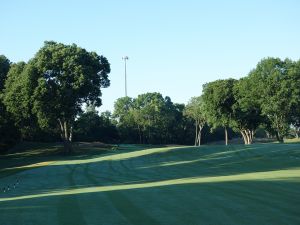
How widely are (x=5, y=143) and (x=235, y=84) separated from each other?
150 feet

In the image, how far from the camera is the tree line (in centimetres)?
6475

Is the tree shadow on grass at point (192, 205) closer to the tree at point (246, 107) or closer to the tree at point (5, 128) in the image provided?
the tree at point (5, 128)

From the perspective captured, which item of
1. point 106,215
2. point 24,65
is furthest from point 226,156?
point 24,65

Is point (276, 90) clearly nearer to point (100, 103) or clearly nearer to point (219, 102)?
point (219, 102)

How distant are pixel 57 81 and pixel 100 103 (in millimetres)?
7922

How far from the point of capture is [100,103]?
70.0 meters

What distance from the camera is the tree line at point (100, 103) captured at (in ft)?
212

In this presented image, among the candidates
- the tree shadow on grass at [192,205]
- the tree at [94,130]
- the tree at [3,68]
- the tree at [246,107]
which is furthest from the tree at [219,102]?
the tree shadow on grass at [192,205]

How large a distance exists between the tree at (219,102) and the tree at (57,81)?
29.1 m

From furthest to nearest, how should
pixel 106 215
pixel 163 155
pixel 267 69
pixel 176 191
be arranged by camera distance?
1. pixel 267 69
2. pixel 163 155
3. pixel 176 191
4. pixel 106 215

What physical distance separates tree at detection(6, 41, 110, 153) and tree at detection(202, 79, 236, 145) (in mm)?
29084

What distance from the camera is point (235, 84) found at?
88.6 meters

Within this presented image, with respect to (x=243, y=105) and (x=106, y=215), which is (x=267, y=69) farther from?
(x=106, y=215)

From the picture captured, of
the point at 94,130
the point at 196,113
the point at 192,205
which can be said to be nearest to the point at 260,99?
the point at 196,113
